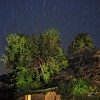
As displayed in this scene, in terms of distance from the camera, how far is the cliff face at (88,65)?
3856 cm

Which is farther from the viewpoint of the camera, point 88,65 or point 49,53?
point 49,53

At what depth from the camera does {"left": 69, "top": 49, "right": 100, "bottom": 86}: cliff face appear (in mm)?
38562

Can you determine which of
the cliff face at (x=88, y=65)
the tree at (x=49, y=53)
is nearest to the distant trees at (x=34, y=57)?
the tree at (x=49, y=53)

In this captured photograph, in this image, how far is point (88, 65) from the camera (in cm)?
3969

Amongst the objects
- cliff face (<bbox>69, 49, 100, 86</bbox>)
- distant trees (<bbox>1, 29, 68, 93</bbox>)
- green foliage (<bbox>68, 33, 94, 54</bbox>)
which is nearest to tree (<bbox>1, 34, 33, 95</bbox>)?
distant trees (<bbox>1, 29, 68, 93</bbox>)

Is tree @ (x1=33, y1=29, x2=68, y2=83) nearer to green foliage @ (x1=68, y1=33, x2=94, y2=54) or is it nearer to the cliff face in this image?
the cliff face

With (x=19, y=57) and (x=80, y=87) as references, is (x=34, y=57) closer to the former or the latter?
(x=19, y=57)

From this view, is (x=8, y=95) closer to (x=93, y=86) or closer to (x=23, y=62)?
(x=23, y=62)

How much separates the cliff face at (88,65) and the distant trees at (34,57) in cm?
182

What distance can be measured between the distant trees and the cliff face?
1824 millimetres

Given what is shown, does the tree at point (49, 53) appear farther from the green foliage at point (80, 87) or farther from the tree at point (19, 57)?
the green foliage at point (80, 87)

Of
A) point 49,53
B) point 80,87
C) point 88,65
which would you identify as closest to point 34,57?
point 49,53

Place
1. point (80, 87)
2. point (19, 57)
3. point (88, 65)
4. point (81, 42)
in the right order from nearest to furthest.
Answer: point (80, 87)
point (88, 65)
point (19, 57)
point (81, 42)

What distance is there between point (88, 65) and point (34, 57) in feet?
27.8
